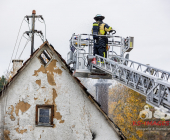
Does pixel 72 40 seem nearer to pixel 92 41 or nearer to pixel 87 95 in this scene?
pixel 92 41

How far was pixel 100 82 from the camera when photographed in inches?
564

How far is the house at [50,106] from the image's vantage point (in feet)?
26.6

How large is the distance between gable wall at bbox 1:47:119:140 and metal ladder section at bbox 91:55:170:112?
1.57 meters

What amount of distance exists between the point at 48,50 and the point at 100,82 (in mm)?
6485

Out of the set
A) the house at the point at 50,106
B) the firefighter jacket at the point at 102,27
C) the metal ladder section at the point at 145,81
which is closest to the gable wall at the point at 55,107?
the house at the point at 50,106

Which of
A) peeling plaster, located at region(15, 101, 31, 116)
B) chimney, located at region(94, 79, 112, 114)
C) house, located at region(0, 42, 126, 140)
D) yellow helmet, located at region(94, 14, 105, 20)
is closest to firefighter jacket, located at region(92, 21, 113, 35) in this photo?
yellow helmet, located at region(94, 14, 105, 20)

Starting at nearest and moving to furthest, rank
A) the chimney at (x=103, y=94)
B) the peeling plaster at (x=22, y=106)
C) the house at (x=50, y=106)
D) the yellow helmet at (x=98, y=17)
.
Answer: the house at (x=50, y=106), the peeling plaster at (x=22, y=106), the yellow helmet at (x=98, y=17), the chimney at (x=103, y=94)

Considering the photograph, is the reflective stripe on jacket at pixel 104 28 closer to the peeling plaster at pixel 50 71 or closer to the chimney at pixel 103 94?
the peeling plaster at pixel 50 71

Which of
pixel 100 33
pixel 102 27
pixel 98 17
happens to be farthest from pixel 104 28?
pixel 98 17

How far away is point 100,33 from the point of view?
10711mm

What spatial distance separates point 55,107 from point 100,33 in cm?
415

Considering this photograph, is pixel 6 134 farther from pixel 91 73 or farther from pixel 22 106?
pixel 91 73

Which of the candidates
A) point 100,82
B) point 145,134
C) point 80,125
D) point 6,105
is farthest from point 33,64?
point 145,134

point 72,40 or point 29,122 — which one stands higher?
point 72,40
